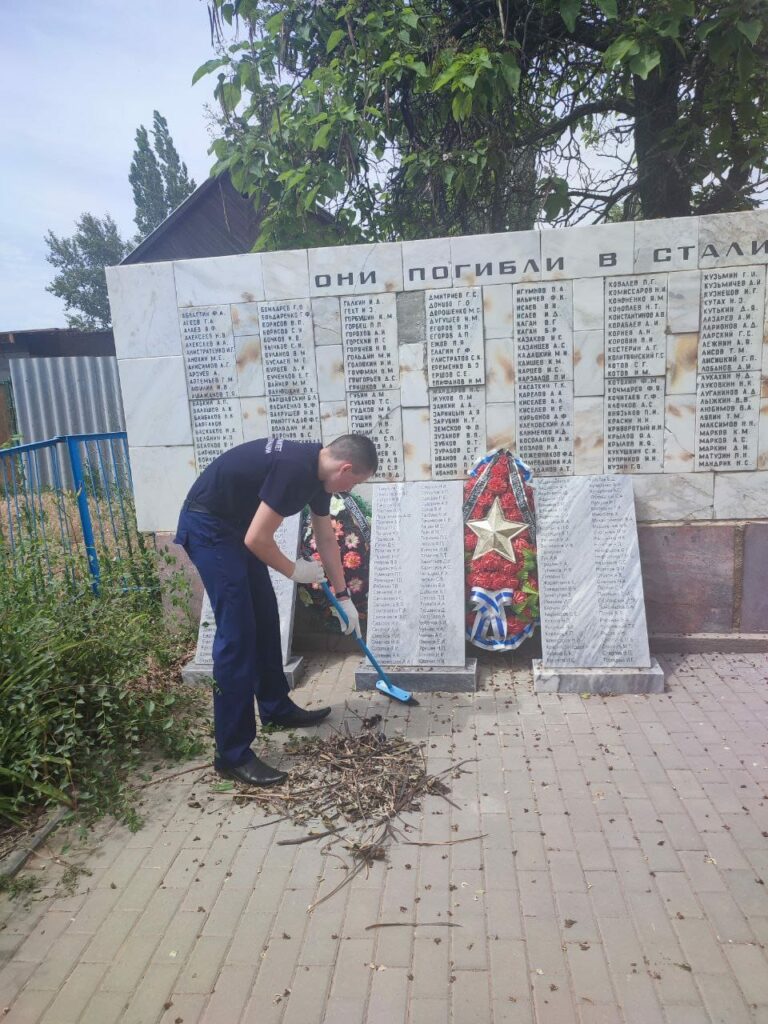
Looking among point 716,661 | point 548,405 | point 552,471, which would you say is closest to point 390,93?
point 548,405

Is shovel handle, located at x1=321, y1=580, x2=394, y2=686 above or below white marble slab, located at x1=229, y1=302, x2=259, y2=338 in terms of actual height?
below

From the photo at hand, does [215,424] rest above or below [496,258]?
below

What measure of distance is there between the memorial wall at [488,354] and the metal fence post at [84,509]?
529 mm

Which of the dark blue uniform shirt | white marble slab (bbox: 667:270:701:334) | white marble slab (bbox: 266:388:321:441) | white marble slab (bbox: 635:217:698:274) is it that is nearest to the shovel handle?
the dark blue uniform shirt

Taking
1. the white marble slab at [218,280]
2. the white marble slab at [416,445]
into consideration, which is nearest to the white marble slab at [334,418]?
the white marble slab at [416,445]

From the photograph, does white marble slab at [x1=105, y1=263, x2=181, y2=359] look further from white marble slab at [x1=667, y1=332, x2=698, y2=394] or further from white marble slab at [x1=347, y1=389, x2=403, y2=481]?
white marble slab at [x1=667, y1=332, x2=698, y2=394]

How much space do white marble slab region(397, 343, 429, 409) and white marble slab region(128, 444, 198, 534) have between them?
5.23 ft

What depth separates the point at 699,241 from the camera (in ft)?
13.7

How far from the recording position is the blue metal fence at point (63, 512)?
182 inches

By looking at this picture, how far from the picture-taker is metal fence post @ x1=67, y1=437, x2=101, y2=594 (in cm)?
495

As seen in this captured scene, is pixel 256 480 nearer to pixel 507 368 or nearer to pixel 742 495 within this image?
pixel 507 368

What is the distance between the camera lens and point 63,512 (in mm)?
4980

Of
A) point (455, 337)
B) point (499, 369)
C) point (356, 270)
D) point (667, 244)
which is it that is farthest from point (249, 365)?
point (667, 244)

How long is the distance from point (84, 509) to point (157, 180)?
128 feet
